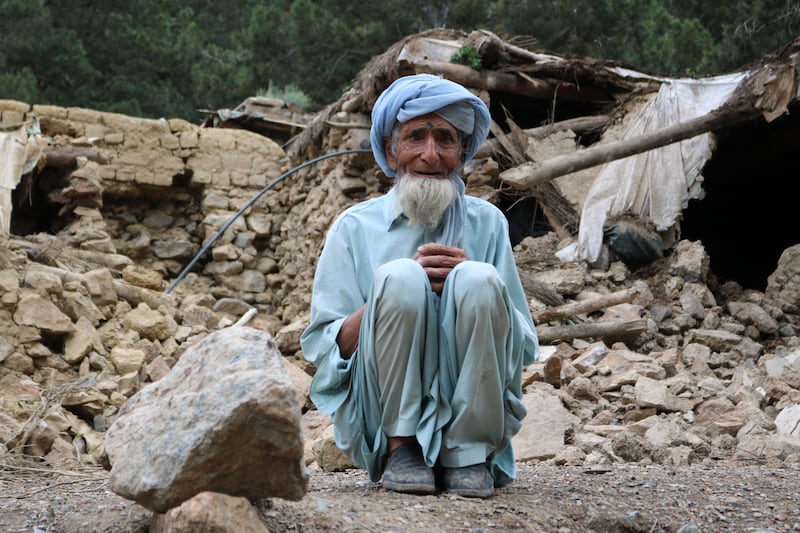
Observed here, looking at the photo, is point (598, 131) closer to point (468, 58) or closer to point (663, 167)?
point (663, 167)

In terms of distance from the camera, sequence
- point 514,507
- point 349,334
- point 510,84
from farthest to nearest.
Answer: point 510,84, point 349,334, point 514,507

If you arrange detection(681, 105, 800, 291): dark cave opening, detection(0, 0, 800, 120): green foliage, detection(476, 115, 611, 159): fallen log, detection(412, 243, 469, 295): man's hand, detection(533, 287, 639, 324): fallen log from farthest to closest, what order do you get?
1. detection(0, 0, 800, 120): green foliage
2. detection(681, 105, 800, 291): dark cave opening
3. detection(476, 115, 611, 159): fallen log
4. detection(533, 287, 639, 324): fallen log
5. detection(412, 243, 469, 295): man's hand

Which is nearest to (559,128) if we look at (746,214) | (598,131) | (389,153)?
(598,131)

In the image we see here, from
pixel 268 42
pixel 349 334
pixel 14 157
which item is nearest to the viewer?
pixel 349 334

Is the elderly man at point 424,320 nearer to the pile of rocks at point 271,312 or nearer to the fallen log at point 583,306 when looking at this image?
the pile of rocks at point 271,312

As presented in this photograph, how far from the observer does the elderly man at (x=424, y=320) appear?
2760 mm

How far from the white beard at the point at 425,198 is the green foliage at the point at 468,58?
4.89m

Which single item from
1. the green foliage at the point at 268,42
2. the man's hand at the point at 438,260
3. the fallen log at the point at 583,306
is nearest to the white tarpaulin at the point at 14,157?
the fallen log at the point at 583,306

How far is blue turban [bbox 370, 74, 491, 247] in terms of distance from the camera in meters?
3.05

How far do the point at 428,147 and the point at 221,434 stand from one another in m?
1.36

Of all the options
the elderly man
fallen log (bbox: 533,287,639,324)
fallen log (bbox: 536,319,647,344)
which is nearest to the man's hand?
the elderly man

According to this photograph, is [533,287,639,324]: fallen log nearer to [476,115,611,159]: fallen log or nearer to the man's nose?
[476,115,611,159]: fallen log

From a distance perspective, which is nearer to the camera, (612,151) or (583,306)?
(583,306)

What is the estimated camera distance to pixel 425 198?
3.05m
